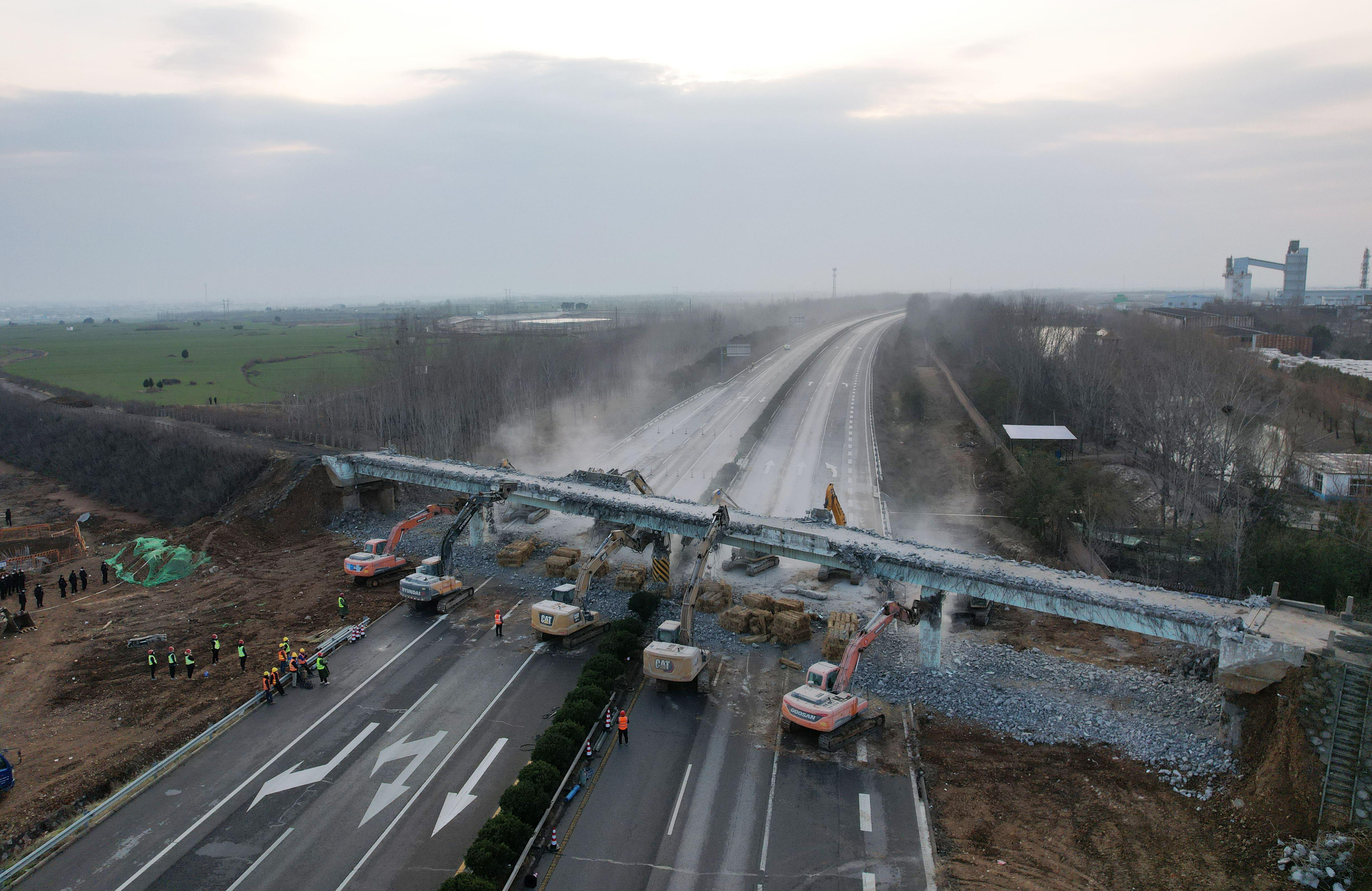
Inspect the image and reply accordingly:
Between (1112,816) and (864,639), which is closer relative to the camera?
(1112,816)

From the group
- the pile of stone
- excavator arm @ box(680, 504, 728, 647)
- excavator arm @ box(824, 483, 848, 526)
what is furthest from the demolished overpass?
the pile of stone

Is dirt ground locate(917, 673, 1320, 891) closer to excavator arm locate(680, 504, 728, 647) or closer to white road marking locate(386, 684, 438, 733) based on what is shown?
excavator arm locate(680, 504, 728, 647)

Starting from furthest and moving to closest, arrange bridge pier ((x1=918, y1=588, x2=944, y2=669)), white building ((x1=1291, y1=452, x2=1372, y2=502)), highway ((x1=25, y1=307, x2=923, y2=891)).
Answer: white building ((x1=1291, y1=452, x2=1372, y2=502)) → bridge pier ((x1=918, y1=588, x2=944, y2=669)) → highway ((x1=25, y1=307, x2=923, y2=891))

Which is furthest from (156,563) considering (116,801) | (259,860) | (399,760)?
(259,860)

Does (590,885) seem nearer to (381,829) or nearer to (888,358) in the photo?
(381,829)

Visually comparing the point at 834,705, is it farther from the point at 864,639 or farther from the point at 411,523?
the point at 411,523
